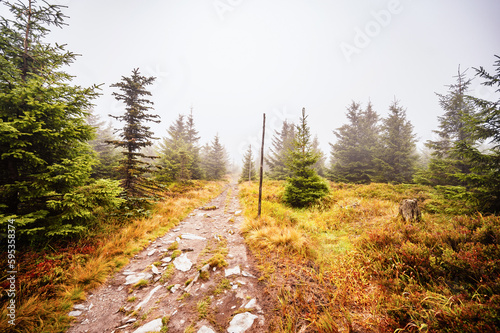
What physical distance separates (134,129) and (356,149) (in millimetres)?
24887

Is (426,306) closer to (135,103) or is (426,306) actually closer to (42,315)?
(42,315)

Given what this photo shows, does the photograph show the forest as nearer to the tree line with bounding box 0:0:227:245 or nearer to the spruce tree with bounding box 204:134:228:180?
the tree line with bounding box 0:0:227:245

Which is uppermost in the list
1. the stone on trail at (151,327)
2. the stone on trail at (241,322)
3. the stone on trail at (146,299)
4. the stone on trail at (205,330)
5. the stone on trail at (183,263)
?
the stone on trail at (241,322)

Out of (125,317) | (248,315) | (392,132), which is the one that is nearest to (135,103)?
(125,317)

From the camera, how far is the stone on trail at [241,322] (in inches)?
118

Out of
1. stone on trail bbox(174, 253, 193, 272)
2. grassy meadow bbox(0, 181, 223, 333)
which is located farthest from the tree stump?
grassy meadow bbox(0, 181, 223, 333)

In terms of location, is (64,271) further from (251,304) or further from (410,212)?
(410,212)

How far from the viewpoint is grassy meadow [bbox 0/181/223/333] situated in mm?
2988

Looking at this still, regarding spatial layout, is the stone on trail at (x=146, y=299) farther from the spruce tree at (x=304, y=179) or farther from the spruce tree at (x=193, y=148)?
the spruce tree at (x=193, y=148)

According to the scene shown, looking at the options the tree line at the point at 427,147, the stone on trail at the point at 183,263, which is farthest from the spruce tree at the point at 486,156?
the stone on trail at the point at 183,263

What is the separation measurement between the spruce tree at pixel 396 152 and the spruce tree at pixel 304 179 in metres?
12.9

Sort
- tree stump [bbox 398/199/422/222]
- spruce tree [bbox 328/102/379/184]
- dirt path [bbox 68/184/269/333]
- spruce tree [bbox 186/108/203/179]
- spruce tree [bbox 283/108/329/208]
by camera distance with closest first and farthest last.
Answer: dirt path [bbox 68/184/269/333] < tree stump [bbox 398/199/422/222] < spruce tree [bbox 283/108/329/208] < spruce tree [bbox 328/102/379/184] < spruce tree [bbox 186/108/203/179]

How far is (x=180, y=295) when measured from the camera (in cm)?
393

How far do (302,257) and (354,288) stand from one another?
5.52 ft
